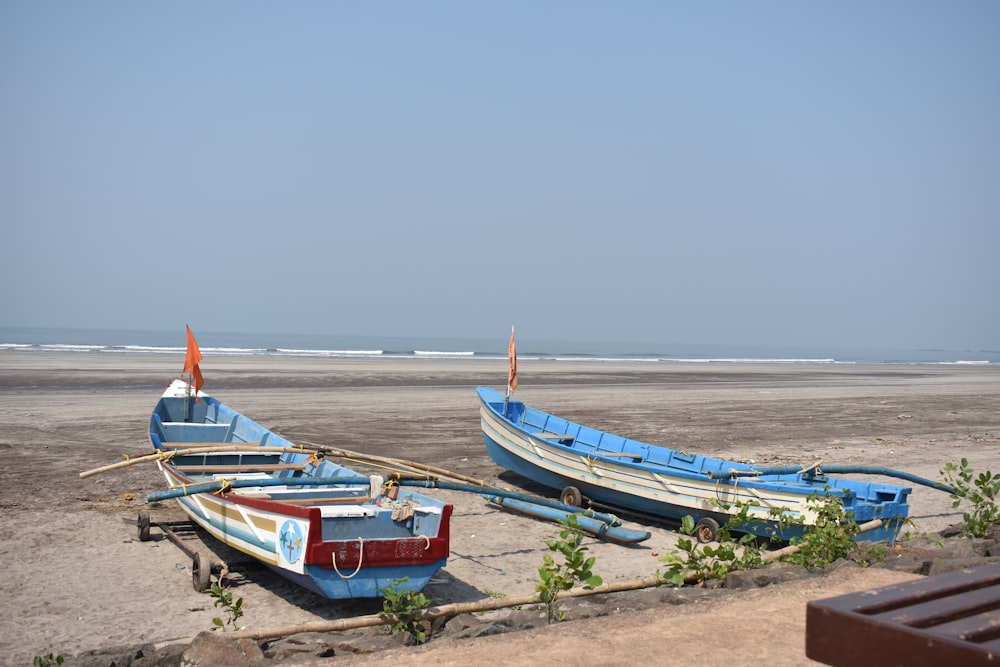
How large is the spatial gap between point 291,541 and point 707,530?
214 inches

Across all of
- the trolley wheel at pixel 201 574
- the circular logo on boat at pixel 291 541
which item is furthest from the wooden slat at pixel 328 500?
the circular logo on boat at pixel 291 541

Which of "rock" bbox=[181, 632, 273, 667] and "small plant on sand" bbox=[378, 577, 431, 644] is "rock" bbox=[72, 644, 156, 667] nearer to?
"rock" bbox=[181, 632, 273, 667]

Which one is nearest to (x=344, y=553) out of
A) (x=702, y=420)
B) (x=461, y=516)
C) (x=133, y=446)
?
(x=461, y=516)

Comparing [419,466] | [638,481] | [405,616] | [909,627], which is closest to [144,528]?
[419,466]

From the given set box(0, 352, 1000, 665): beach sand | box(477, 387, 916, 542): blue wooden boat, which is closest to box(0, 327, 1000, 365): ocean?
box(0, 352, 1000, 665): beach sand

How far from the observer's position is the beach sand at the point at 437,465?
5.77 meters

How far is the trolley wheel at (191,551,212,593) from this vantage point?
28.2 ft

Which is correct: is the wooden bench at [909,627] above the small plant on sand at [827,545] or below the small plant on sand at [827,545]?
above

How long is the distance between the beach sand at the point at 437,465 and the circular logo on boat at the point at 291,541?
0.60 metres

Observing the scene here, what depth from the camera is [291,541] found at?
312 inches

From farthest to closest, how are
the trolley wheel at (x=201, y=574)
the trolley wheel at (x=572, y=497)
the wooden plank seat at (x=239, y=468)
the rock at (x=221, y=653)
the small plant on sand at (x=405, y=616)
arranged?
the trolley wheel at (x=572, y=497)
the wooden plank seat at (x=239, y=468)
the trolley wheel at (x=201, y=574)
the small plant on sand at (x=405, y=616)
the rock at (x=221, y=653)

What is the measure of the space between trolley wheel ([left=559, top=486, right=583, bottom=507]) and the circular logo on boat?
18.2 feet

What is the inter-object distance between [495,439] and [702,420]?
33.0 feet

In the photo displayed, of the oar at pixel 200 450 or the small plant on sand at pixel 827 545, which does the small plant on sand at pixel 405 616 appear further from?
the oar at pixel 200 450
